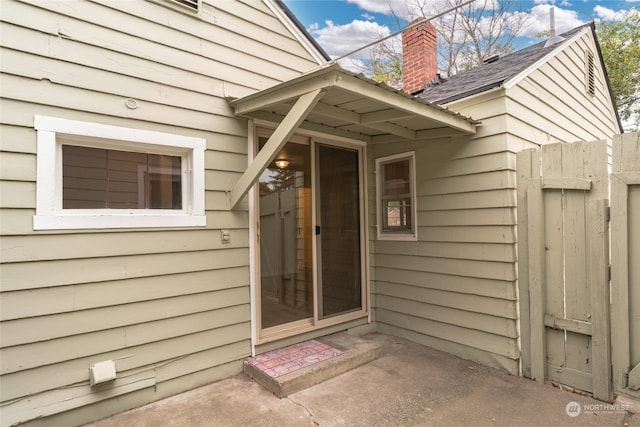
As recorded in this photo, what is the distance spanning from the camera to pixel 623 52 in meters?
9.71

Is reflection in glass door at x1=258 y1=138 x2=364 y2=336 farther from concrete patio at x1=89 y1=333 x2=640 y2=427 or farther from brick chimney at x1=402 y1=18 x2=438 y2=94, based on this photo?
brick chimney at x1=402 y1=18 x2=438 y2=94

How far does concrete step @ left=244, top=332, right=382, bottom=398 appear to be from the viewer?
2.57m

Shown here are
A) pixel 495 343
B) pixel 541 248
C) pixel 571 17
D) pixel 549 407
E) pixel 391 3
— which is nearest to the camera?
pixel 549 407

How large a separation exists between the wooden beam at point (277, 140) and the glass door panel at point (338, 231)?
106cm

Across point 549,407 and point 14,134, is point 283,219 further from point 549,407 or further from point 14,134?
point 549,407

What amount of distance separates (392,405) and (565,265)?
178 centimetres

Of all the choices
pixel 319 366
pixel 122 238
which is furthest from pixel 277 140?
pixel 319 366

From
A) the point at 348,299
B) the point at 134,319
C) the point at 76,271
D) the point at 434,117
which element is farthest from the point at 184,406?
the point at 434,117

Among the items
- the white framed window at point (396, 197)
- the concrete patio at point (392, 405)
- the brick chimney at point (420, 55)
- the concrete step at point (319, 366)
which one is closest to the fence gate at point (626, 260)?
the concrete patio at point (392, 405)

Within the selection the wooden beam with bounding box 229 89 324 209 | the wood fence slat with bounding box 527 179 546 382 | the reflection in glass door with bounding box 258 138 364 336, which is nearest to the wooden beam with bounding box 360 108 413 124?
the reflection in glass door with bounding box 258 138 364 336

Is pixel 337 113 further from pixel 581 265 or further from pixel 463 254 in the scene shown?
pixel 581 265

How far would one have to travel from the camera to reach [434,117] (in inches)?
114

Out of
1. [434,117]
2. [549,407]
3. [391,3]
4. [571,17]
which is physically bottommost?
[549,407]

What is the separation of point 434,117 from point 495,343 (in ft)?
7.02
